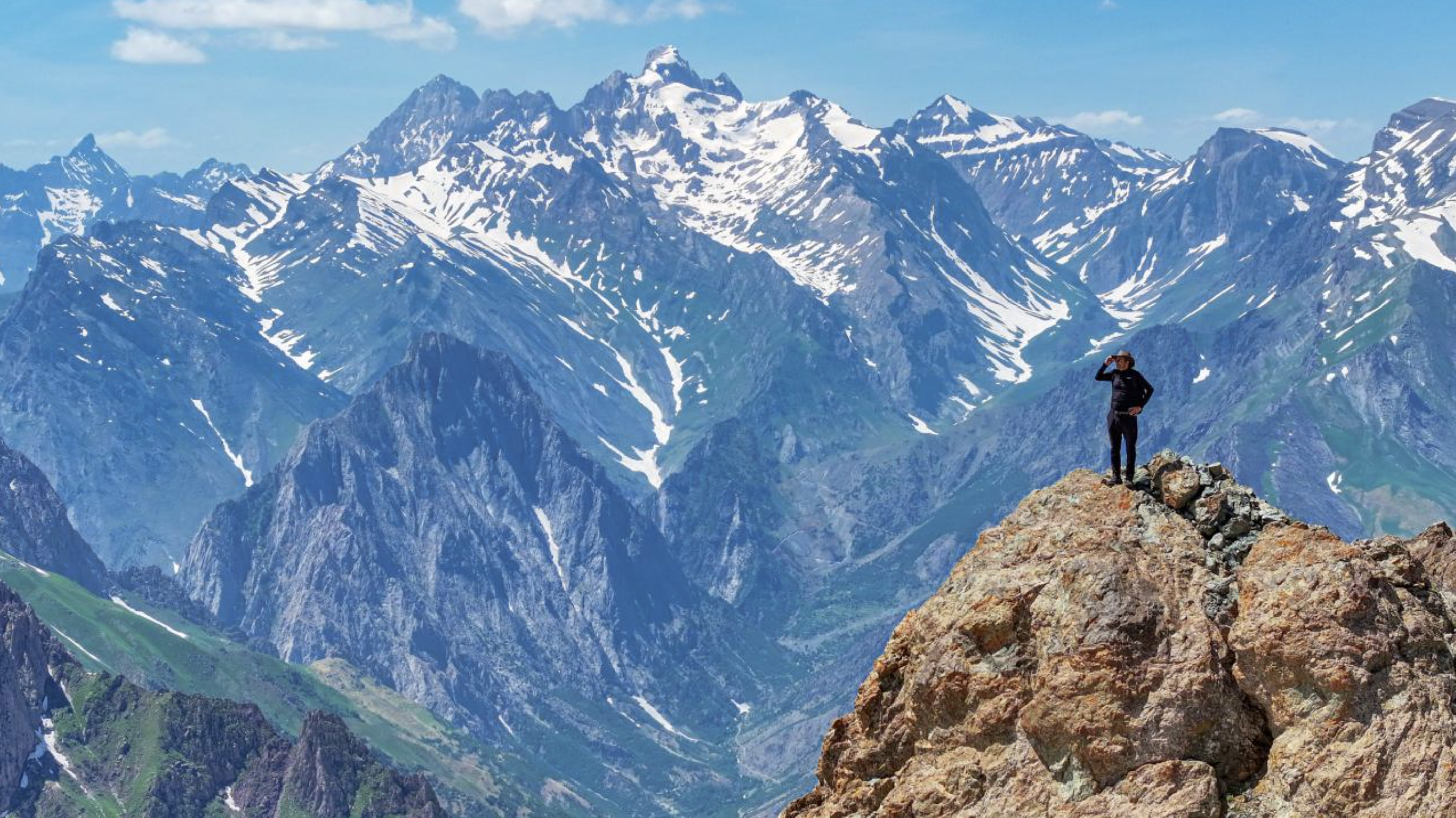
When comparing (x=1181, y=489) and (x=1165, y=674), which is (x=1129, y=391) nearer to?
(x=1181, y=489)

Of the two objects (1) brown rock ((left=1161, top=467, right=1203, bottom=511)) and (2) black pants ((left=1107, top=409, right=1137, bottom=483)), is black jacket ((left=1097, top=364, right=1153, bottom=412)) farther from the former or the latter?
(1) brown rock ((left=1161, top=467, right=1203, bottom=511))

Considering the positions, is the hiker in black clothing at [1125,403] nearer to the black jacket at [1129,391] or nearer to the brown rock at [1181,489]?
the black jacket at [1129,391]

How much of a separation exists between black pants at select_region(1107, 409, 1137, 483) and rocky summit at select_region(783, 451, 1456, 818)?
3.75ft

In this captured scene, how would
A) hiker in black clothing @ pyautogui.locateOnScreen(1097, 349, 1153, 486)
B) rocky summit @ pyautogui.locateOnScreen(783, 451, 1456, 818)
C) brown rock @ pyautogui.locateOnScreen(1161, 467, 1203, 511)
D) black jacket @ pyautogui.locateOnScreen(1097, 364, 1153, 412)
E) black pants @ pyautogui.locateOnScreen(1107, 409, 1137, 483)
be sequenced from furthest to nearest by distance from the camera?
black jacket @ pyautogui.locateOnScreen(1097, 364, 1153, 412) < hiker in black clothing @ pyautogui.locateOnScreen(1097, 349, 1153, 486) < black pants @ pyautogui.locateOnScreen(1107, 409, 1137, 483) < brown rock @ pyautogui.locateOnScreen(1161, 467, 1203, 511) < rocky summit @ pyautogui.locateOnScreen(783, 451, 1456, 818)

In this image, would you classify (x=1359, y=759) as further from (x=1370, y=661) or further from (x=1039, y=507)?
(x=1039, y=507)

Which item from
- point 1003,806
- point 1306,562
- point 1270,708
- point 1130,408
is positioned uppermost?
point 1130,408

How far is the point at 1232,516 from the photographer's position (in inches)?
2024

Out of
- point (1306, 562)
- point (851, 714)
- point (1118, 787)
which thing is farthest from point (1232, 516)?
point (851, 714)

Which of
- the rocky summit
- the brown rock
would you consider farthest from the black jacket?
the brown rock

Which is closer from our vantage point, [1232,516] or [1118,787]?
[1118,787]

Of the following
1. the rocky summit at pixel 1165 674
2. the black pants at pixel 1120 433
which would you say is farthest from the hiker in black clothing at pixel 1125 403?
the rocky summit at pixel 1165 674

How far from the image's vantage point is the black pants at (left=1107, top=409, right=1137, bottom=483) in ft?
182

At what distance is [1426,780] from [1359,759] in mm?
1589

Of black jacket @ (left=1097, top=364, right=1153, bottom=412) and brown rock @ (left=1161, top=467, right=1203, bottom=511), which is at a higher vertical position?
black jacket @ (left=1097, top=364, right=1153, bottom=412)
